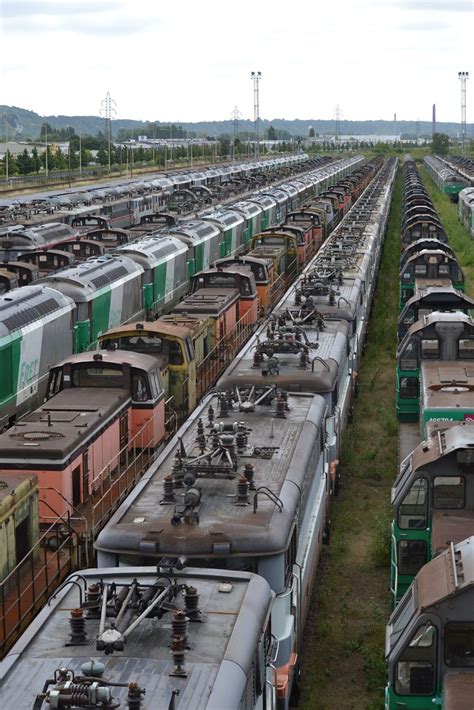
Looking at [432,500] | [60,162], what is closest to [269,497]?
[432,500]

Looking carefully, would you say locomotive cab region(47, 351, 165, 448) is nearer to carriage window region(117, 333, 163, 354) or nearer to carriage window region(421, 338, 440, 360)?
carriage window region(117, 333, 163, 354)

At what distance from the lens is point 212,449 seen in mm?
15625

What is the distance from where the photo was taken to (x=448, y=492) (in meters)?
16.3

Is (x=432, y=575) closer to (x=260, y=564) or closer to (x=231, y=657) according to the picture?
(x=260, y=564)

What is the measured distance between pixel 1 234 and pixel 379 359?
54.2 ft

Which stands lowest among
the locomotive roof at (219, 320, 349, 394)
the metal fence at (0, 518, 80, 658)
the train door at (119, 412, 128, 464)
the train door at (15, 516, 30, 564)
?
the metal fence at (0, 518, 80, 658)

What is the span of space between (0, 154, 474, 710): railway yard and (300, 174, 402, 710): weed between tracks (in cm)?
5

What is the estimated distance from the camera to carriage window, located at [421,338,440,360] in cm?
2766

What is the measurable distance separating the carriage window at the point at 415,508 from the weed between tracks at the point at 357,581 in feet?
7.22

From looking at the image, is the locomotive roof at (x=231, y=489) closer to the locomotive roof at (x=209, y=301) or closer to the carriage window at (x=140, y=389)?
the carriage window at (x=140, y=389)

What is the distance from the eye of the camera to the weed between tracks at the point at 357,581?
1639 centimetres

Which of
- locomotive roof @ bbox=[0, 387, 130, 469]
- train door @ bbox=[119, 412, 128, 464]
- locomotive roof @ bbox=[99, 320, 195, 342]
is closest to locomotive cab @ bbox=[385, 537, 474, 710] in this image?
locomotive roof @ bbox=[0, 387, 130, 469]

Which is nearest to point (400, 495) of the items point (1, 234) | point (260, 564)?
point (260, 564)

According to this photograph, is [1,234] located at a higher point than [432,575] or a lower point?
higher
